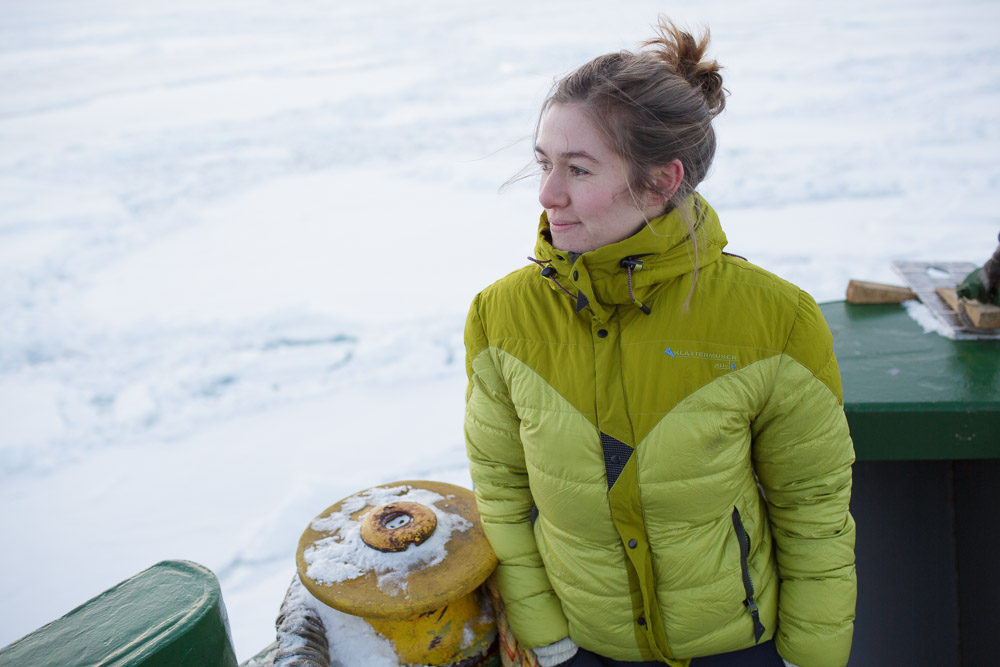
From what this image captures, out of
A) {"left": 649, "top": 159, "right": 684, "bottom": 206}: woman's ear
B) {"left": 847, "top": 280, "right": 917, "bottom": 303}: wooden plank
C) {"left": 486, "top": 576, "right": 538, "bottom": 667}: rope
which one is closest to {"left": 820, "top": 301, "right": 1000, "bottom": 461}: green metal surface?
{"left": 847, "top": 280, "right": 917, "bottom": 303}: wooden plank

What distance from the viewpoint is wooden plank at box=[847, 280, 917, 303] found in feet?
7.60

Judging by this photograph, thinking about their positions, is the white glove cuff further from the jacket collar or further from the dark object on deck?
the dark object on deck

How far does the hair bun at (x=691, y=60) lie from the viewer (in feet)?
4.25

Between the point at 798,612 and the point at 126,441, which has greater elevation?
the point at 798,612

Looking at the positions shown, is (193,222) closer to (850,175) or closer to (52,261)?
(52,261)

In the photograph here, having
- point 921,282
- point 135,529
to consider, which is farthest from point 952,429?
point 135,529

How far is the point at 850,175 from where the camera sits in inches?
319

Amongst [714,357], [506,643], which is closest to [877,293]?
[714,357]

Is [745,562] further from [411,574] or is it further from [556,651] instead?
[411,574]

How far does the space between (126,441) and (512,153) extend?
7243 millimetres

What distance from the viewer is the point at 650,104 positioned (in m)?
1.22

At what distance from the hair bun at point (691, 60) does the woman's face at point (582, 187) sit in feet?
0.67

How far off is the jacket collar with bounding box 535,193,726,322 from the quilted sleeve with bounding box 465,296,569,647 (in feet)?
0.79

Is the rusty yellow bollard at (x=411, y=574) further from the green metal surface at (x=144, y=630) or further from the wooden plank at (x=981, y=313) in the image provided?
the wooden plank at (x=981, y=313)
